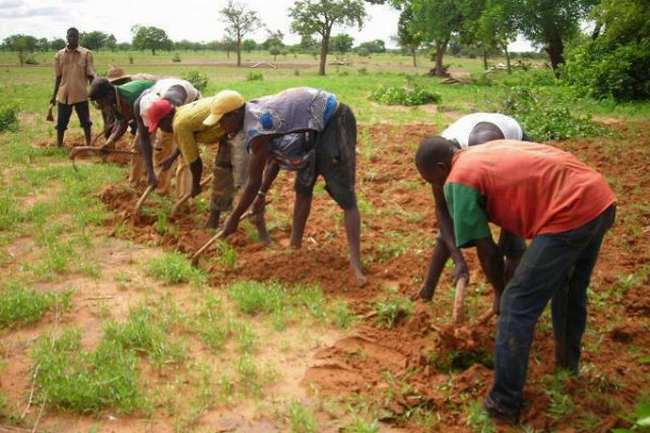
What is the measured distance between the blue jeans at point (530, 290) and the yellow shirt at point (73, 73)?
8.23 metres

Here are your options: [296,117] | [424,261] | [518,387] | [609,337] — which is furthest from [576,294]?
[296,117]

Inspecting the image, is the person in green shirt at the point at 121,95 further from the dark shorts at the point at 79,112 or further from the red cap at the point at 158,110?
the dark shorts at the point at 79,112

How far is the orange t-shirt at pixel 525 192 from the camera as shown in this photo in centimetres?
253

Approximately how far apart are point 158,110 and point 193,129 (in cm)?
51

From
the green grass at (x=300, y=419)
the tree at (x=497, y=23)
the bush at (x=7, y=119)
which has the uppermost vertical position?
the tree at (x=497, y=23)

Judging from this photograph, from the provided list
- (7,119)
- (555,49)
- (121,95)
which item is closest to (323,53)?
(555,49)

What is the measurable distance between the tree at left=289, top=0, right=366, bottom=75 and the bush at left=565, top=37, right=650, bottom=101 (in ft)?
65.3

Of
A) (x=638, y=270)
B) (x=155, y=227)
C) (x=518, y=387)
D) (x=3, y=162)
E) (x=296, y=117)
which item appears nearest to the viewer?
(x=518, y=387)

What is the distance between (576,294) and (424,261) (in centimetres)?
183

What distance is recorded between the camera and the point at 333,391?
3.09m

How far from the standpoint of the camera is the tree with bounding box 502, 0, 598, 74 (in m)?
18.4

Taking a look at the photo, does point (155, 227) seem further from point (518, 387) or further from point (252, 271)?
point (518, 387)

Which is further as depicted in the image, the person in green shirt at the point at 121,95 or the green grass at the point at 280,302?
the person in green shirt at the point at 121,95

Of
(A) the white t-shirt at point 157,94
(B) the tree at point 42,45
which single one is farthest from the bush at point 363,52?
(A) the white t-shirt at point 157,94
